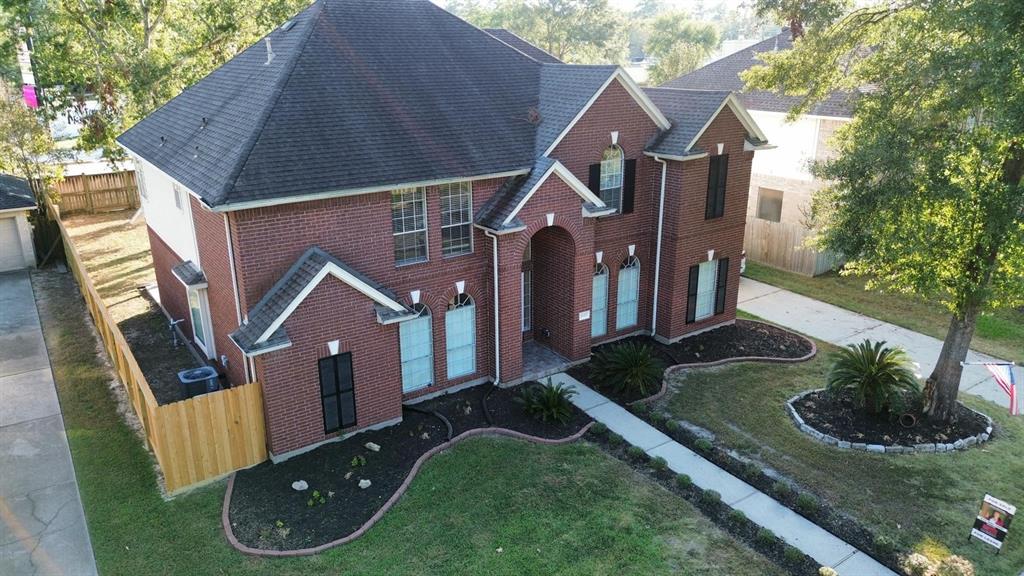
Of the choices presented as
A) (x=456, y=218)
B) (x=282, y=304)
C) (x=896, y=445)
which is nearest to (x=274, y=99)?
(x=282, y=304)

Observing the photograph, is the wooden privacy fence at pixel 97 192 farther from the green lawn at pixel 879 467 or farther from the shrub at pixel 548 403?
the green lawn at pixel 879 467

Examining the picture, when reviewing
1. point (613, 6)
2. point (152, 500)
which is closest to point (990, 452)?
point (152, 500)

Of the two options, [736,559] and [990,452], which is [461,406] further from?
[990,452]

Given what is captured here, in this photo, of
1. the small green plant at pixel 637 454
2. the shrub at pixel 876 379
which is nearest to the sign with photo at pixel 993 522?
the shrub at pixel 876 379

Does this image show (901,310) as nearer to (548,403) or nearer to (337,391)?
(548,403)

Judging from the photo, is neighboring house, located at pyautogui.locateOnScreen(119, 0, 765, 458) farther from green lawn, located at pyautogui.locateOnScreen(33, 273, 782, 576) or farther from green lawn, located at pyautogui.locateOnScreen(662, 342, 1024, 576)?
green lawn, located at pyautogui.locateOnScreen(662, 342, 1024, 576)
